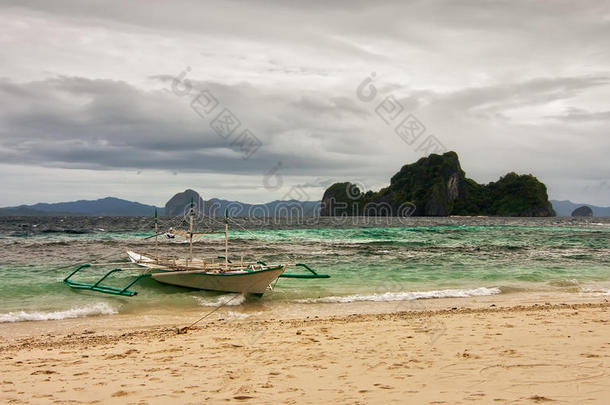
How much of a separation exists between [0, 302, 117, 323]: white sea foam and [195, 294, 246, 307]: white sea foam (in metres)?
2.67

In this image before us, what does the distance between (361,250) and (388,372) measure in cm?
2530

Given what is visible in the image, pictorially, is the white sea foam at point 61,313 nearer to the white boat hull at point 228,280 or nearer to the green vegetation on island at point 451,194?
the white boat hull at point 228,280

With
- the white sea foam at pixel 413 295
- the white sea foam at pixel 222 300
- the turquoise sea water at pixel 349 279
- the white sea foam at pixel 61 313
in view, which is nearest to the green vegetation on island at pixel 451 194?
the turquoise sea water at pixel 349 279

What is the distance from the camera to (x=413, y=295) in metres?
15.2

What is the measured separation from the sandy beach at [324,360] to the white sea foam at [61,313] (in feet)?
2.86

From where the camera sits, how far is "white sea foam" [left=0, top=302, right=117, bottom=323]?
39.9 ft

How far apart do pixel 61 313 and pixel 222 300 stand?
15.4ft

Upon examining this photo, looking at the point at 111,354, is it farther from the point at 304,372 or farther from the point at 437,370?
the point at 437,370

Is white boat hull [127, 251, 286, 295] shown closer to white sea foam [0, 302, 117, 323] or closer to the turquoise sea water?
the turquoise sea water

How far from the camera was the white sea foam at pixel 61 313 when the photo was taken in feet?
39.9

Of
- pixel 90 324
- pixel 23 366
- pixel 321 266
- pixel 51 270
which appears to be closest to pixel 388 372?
pixel 23 366

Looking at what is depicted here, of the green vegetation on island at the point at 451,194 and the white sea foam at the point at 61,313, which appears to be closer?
the white sea foam at the point at 61,313

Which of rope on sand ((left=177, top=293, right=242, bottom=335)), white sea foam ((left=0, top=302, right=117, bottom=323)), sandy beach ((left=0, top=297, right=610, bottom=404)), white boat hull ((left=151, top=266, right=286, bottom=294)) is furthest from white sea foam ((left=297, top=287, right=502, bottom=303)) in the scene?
white sea foam ((left=0, top=302, right=117, bottom=323))

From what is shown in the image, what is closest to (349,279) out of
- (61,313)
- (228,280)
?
(228,280)
